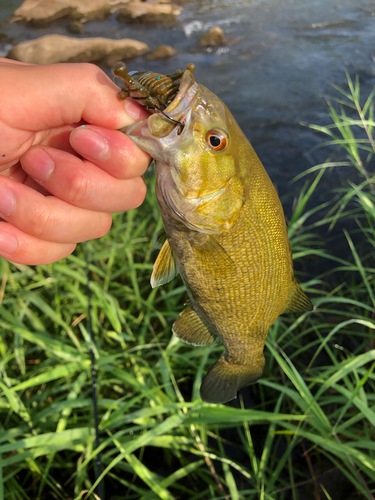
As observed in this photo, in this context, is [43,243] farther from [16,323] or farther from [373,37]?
[373,37]

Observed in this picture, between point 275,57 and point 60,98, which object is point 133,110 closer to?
point 60,98

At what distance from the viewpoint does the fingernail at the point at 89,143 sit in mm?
1505

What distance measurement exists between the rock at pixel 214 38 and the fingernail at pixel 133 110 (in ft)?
35.2

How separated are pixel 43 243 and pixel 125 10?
46.3 ft

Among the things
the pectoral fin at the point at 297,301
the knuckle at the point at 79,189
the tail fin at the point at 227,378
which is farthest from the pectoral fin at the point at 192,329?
the knuckle at the point at 79,189

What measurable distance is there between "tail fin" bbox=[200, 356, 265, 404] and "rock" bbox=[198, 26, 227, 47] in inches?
436

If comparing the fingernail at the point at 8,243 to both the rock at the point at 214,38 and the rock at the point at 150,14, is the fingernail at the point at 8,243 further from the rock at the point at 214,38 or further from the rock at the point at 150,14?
the rock at the point at 150,14

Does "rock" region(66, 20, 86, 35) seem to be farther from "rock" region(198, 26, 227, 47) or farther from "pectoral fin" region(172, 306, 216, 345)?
"pectoral fin" region(172, 306, 216, 345)

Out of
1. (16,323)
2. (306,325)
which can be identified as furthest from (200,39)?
(16,323)

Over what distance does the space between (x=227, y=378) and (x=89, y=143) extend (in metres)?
1.27

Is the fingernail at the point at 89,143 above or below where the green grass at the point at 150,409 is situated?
above

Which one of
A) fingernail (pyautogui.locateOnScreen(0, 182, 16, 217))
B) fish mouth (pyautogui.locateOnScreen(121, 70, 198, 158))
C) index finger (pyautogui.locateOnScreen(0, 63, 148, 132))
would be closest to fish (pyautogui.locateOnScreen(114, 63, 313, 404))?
fish mouth (pyautogui.locateOnScreen(121, 70, 198, 158))

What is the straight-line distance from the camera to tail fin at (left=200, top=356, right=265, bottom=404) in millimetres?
1822

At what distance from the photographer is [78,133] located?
1.51m
